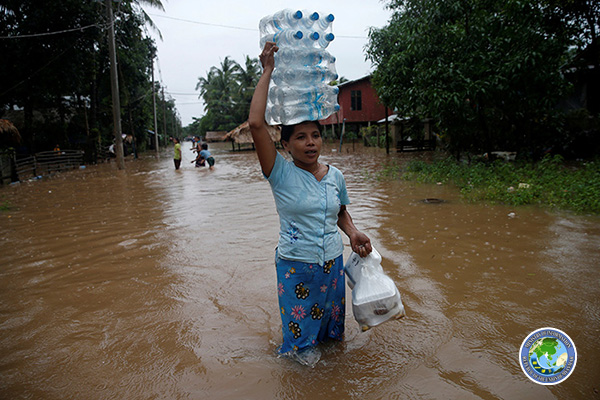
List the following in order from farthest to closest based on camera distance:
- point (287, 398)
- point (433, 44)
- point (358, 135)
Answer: point (358, 135) < point (433, 44) < point (287, 398)

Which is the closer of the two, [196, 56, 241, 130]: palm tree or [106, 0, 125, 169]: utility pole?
[106, 0, 125, 169]: utility pole

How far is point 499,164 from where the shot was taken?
10820mm

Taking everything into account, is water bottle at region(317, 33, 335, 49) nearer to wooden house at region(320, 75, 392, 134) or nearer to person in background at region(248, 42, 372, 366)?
person in background at region(248, 42, 372, 366)

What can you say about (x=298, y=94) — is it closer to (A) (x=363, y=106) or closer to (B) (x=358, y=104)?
(B) (x=358, y=104)

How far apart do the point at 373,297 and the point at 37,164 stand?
17.6m

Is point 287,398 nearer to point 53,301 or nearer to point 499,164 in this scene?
point 53,301

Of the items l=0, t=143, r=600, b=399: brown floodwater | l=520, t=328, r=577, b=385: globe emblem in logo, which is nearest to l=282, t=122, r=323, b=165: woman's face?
l=0, t=143, r=600, b=399: brown floodwater

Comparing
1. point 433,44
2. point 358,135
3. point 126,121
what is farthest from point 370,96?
point 433,44

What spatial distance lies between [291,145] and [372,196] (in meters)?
6.59

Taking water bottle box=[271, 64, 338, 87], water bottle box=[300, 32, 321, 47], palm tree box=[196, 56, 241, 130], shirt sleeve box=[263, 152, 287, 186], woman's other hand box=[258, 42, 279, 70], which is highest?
palm tree box=[196, 56, 241, 130]

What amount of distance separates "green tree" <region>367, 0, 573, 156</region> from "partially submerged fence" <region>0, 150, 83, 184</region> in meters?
13.3

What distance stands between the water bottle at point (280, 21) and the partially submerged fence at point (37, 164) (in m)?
14.1

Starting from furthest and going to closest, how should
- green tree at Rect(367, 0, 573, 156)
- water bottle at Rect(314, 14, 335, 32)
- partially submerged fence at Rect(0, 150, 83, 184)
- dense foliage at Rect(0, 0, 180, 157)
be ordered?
dense foliage at Rect(0, 0, 180, 157) → partially submerged fence at Rect(0, 150, 83, 184) → green tree at Rect(367, 0, 573, 156) → water bottle at Rect(314, 14, 335, 32)

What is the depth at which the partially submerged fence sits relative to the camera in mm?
13609
